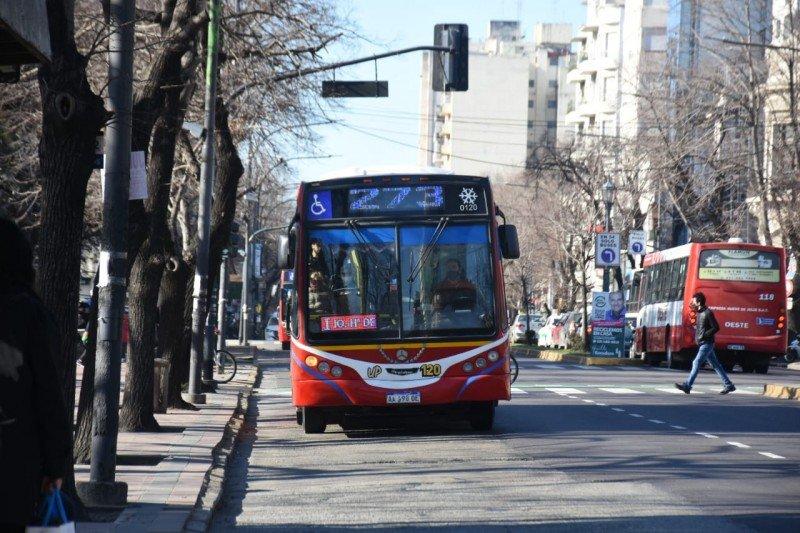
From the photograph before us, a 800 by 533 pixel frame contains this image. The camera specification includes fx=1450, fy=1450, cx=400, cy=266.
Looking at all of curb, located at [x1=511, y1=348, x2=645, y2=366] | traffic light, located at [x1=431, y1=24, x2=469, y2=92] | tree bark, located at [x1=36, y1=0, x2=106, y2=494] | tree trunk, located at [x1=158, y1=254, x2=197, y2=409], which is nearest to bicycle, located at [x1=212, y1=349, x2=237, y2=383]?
tree trunk, located at [x1=158, y1=254, x2=197, y2=409]

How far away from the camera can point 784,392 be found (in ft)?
85.4

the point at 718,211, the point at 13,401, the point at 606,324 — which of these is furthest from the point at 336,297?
the point at 718,211

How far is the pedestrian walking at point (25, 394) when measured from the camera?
18.3 ft

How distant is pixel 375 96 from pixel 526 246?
57779 millimetres

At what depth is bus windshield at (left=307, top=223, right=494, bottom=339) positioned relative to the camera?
1734cm

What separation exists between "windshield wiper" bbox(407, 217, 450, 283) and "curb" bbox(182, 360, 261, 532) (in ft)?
9.54

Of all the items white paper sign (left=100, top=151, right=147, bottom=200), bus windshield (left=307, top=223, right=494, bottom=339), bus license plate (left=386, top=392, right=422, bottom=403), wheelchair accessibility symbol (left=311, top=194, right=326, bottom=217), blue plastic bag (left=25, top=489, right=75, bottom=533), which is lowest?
bus license plate (left=386, top=392, right=422, bottom=403)

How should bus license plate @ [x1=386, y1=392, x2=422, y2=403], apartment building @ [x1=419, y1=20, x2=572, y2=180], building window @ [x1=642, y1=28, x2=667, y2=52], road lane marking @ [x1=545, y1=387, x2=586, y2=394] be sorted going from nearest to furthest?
bus license plate @ [x1=386, y1=392, x2=422, y2=403] < road lane marking @ [x1=545, y1=387, x2=586, y2=394] < building window @ [x1=642, y1=28, x2=667, y2=52] < apartment building @ [x1=419, y1=20, x2=572, y2=180]

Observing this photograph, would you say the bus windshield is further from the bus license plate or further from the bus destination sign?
the bus license plate

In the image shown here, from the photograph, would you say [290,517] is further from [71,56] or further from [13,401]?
[13,401]

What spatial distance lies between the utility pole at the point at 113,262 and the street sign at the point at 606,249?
3373 centimetres

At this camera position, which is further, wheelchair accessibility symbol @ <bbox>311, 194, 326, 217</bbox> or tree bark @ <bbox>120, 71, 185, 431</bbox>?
wheelchair accessibility symbol @ <bbox>311, 194, 326, 217</bbox>

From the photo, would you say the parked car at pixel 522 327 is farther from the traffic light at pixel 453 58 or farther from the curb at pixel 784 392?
the traffic light at pixel 453 58

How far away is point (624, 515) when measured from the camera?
1041 centimetres
